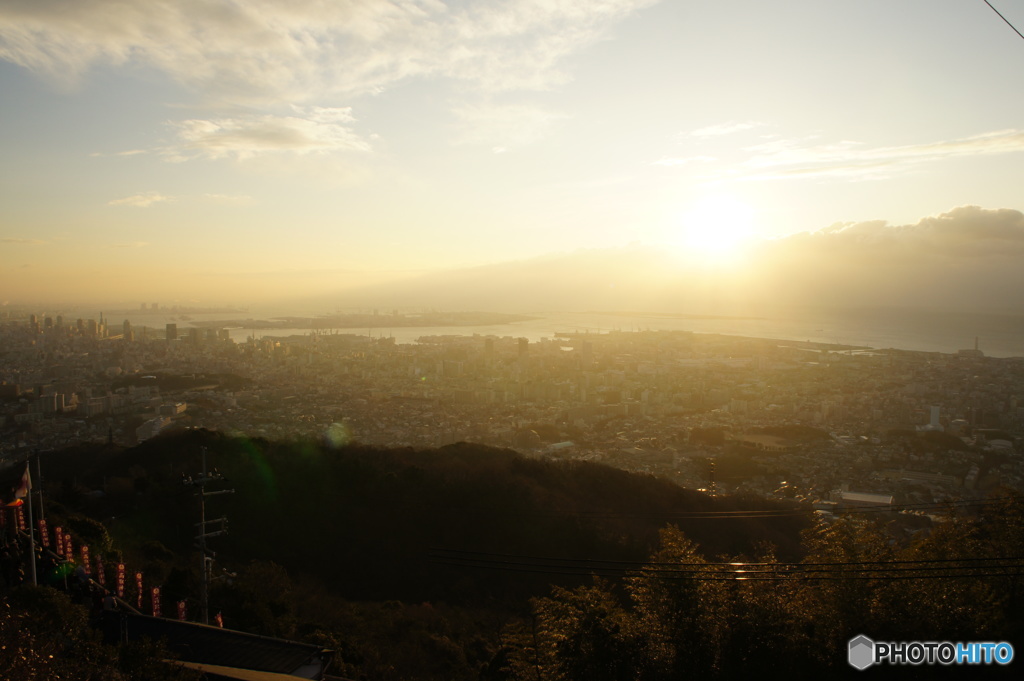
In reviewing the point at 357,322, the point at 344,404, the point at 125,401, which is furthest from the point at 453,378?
the point at 357,322

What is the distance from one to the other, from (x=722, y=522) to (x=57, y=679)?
887cm

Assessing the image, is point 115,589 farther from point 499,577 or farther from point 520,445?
point 520,445

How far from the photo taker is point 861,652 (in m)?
4.04

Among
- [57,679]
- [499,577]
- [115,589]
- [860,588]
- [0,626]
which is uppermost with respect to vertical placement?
[0,626]

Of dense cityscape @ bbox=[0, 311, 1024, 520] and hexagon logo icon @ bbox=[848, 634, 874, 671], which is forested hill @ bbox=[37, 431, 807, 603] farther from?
hexagon logo icon @ bbox=[848, 634, 874, 671]

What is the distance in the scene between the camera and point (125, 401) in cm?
1616
